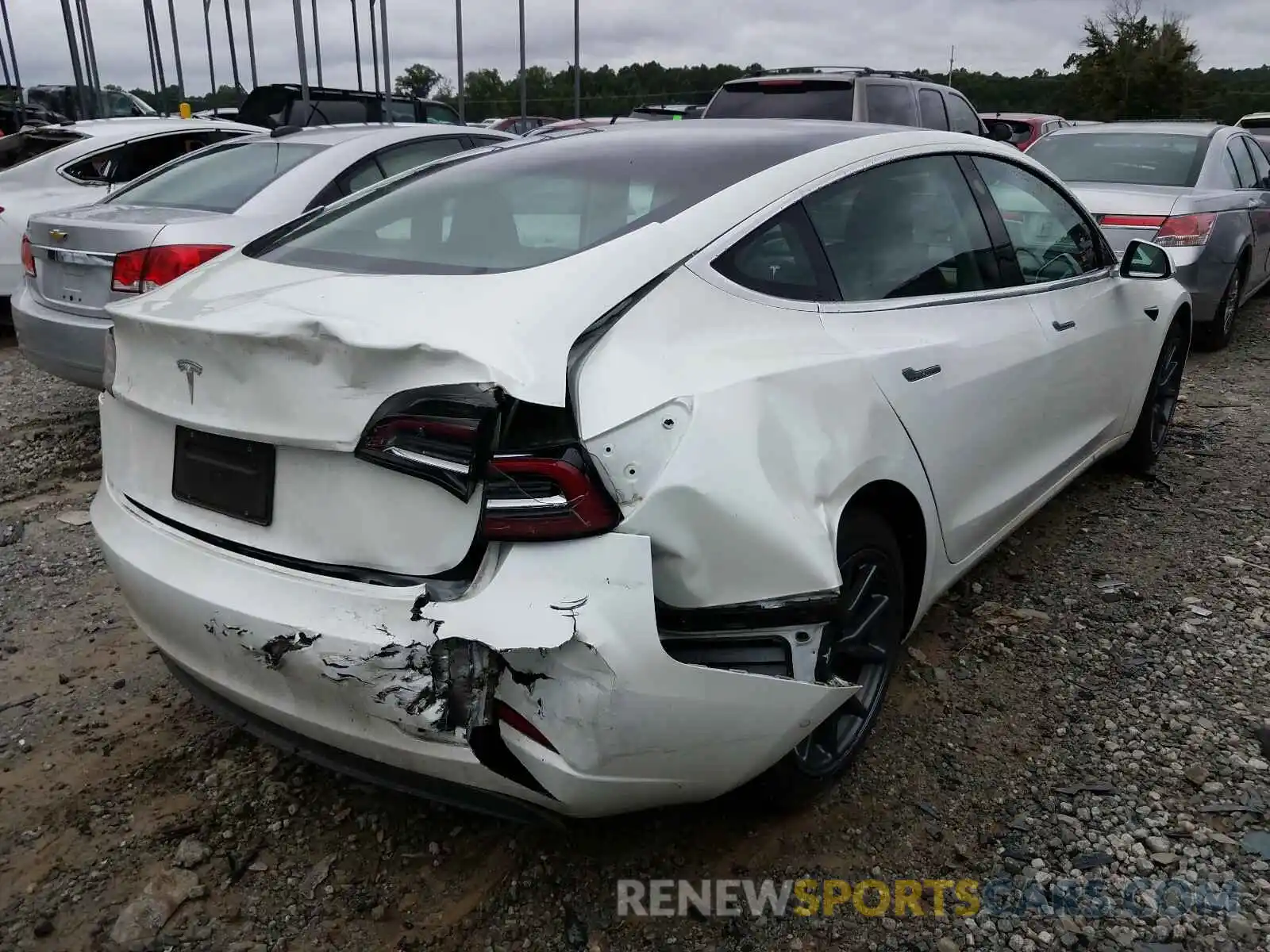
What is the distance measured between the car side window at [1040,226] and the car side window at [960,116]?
6.30 metres

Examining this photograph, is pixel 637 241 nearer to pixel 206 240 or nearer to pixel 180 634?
pixel 180 634

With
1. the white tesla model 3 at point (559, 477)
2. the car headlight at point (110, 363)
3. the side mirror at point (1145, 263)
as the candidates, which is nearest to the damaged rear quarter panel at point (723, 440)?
the white tesla model 3 at point (559, 477)

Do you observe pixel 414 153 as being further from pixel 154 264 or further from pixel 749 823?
pixel 749 823

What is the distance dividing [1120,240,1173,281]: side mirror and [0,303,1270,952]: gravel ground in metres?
1.24

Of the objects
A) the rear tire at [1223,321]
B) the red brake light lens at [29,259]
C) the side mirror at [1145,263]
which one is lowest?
the rear tire at [1223,321]

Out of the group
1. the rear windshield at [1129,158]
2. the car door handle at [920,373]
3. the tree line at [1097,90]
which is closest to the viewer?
the car door handle at [920,373]

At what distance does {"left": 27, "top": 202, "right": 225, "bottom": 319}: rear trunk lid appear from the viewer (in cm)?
469

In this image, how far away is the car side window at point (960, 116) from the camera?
981 centimetres

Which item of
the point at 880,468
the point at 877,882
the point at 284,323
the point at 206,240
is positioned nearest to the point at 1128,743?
the point at 877,882

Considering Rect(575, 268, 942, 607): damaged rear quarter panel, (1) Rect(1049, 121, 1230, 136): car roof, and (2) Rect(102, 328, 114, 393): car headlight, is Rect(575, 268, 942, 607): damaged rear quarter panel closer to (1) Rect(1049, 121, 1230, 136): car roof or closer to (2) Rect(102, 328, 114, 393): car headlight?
(2) Rect(102, 328, 114, 393): car headlight

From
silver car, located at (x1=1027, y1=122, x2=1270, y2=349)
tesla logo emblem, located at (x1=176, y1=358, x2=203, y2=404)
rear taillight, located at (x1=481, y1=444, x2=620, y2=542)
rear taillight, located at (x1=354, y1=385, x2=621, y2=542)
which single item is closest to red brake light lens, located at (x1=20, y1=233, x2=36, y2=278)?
tesla logo emblem, located at (x1=176, y1=358, x2=203, y2=404)

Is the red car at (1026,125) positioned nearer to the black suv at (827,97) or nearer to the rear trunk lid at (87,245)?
the black suv at (827,97)

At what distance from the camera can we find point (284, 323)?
6.39 feet

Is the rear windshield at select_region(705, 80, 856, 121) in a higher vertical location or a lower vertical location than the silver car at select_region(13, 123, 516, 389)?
higher
